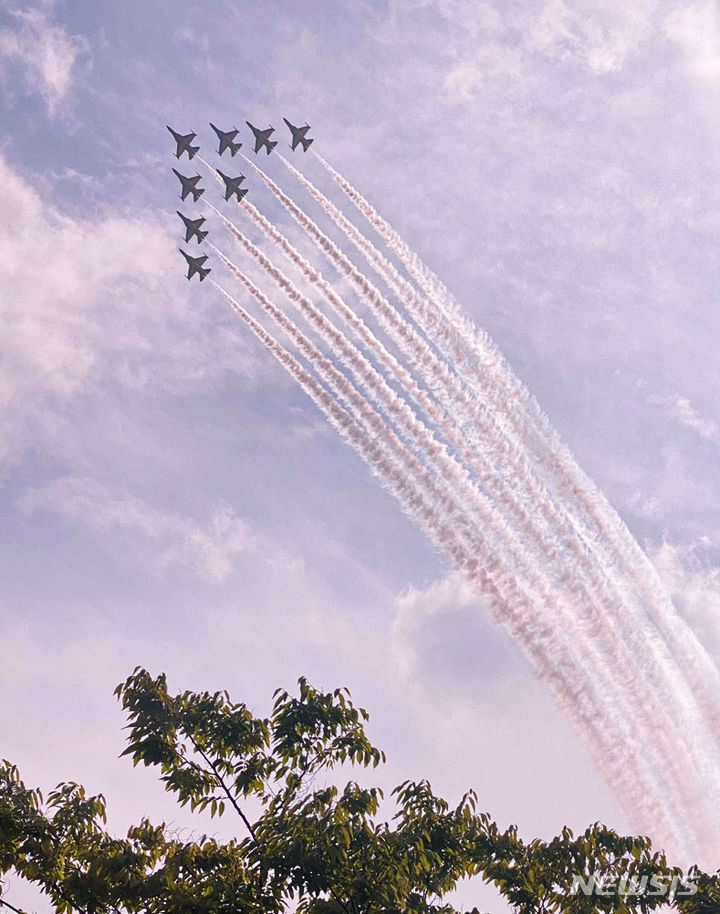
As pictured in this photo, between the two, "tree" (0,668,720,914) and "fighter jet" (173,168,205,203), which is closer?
"tree" (0,668,720,914)

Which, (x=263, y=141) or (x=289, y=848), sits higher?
(x=263, y=141)

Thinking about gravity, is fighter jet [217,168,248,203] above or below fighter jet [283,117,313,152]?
below

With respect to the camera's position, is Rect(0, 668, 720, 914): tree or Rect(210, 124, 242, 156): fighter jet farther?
Rect(210, 124, 242, 156): fighter jet

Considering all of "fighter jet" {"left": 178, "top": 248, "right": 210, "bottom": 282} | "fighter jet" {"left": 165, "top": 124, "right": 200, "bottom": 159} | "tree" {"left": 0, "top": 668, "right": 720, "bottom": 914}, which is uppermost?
"fighter jet" {"left": 165, "top": 124, "right": 200, "bottom": 159}

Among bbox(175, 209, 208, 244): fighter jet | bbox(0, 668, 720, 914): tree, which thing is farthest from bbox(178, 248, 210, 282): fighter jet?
bbox(0, 668, 720, 914): tree

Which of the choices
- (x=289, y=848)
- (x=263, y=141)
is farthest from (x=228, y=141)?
(x=289, y=848)

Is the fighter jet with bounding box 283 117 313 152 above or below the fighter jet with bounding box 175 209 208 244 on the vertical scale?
above

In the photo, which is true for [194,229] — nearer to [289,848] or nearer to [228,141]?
[228,141]

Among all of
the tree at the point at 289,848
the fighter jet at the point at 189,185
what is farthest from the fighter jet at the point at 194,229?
the tree at the point at 289,848

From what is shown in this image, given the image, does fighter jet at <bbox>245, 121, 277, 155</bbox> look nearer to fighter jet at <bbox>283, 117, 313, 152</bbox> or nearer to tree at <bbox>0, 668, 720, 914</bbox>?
fighter jet at <bbox>283, 117, 313, 152</bbox>

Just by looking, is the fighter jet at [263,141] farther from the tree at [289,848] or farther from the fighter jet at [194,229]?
the tree at [289,848]

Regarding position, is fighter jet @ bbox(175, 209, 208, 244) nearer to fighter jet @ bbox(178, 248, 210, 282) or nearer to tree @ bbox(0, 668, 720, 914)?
fighter jet @ bbox(178, 248, 210, 282)

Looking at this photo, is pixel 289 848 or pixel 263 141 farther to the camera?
pixel 263 141

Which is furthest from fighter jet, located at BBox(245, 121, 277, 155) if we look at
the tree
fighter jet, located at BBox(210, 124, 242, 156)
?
the tree
